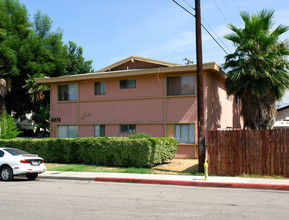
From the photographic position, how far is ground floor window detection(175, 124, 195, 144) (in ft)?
69.1

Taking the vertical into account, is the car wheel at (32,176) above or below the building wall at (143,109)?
below

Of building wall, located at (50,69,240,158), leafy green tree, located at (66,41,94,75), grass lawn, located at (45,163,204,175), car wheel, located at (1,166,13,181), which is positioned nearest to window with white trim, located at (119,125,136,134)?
building wall, located at (50,69,240,158)

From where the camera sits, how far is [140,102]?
2277 cm

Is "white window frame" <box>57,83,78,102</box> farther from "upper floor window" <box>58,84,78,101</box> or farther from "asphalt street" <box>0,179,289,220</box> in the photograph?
"asphalt street" <box>0,179,289,220</box>

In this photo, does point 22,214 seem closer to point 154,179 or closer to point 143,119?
point 154,179

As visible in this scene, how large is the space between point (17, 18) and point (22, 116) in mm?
10934

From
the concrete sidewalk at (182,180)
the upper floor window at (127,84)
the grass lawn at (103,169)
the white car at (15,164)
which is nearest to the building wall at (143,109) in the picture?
the upper floor window at (127,84)

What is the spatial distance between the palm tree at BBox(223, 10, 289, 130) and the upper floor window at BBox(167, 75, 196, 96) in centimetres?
228

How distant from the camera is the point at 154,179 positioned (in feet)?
45.1

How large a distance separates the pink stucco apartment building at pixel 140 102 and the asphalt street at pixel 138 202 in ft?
30.8

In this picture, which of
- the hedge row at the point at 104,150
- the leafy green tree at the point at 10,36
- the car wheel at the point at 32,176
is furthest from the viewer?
the leafy green tree at the point at 10,36

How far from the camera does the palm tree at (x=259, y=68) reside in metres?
19.0

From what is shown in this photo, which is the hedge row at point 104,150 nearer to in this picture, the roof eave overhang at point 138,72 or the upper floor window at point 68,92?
the roof eave overhang at point 138,72

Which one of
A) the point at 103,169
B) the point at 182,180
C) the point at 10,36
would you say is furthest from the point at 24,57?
the point at 182,180
